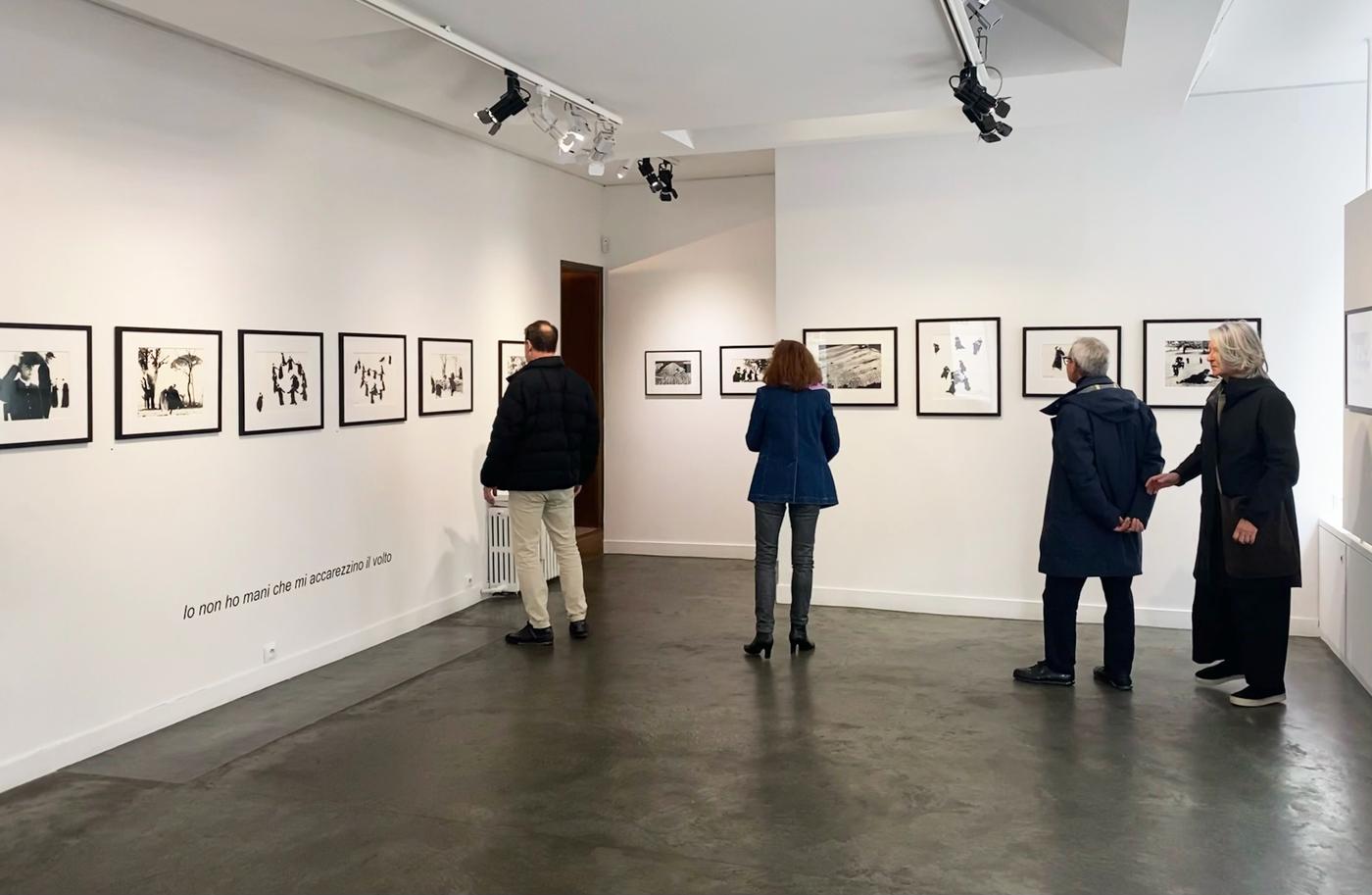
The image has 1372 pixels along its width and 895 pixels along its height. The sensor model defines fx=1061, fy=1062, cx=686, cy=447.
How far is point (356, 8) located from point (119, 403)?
6.48 feet

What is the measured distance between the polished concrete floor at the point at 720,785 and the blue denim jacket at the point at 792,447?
951 millimetres

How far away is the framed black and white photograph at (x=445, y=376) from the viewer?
22.5ft

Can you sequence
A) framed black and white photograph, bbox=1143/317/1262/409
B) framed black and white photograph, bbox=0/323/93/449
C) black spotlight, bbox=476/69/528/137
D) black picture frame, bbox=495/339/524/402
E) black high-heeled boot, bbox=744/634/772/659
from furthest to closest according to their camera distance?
black picture frame, bbox=495/339/524/402 < framed black and white photograph, bbox=1143/317/1262/409 < black high-heeled boot, bbox=744/634/772/659 < black spotlight, bbox=476/69/528/137 < framed black and white photograph, bbox=0/323/93/449

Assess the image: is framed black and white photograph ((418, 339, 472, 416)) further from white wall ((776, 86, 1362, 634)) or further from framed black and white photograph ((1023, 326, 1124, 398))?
framed black and white photograph ((1023, 326, 1124, 398))

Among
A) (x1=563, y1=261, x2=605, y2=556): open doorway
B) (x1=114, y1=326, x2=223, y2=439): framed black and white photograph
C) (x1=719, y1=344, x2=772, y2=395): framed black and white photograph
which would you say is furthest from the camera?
(x1=563, y1=261, x2=605, y2=556): open doorway

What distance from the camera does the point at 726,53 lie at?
5031 millimetres

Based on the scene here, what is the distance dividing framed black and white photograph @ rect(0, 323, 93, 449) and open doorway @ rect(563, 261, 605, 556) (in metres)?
5.35

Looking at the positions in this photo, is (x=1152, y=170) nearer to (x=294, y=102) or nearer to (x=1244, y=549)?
(x=1244, y=549)

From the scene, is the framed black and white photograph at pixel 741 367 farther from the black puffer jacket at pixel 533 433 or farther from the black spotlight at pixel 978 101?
the black spotlight at pixel 978 101

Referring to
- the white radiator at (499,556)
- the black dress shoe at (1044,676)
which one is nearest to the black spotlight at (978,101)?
the black dress shoe at (1044,676)

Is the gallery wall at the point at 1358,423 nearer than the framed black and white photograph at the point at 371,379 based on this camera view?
Yes

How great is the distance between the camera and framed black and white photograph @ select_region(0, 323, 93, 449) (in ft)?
13.5

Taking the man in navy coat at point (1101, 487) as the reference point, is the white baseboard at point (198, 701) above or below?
below

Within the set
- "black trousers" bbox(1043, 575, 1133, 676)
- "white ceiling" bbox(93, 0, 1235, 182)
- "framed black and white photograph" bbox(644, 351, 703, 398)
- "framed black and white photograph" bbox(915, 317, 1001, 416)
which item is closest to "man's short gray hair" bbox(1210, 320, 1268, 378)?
"black trousers" bbox(1043, 575, 1133, 676)
